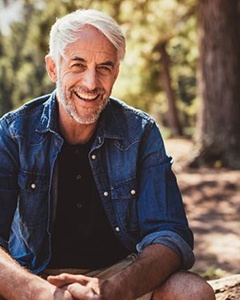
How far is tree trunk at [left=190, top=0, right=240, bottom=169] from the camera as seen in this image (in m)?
10.0

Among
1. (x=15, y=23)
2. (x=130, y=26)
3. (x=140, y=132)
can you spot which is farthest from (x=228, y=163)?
(x=15, y=23)

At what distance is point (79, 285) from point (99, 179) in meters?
0.66

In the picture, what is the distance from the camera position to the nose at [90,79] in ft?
8.39

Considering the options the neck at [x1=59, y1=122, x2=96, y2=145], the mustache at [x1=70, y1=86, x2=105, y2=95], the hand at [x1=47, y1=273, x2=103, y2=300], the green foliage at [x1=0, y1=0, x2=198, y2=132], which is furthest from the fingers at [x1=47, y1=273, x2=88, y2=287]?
the green foliage at [x1=0, y1=0, x2=198, y2=132]

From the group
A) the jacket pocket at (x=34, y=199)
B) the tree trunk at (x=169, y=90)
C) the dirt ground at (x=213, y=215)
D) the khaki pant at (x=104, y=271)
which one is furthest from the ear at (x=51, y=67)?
the tree trunk at (x=169, y=90)

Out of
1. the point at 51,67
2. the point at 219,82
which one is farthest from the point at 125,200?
the point at 219,82

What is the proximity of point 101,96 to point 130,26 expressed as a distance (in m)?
10.8

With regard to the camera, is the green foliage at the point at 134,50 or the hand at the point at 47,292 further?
the green foliage at the point at 134,50

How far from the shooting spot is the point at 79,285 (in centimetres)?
210

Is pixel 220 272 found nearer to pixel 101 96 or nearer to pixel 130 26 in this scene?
pixel 101 96

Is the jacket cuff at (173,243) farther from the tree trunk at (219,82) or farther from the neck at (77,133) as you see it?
the tree trunk at (219,82)

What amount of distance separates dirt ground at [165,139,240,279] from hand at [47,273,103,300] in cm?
257

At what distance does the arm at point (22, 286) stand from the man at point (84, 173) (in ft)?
0.97

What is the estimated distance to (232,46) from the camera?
10.1 m
